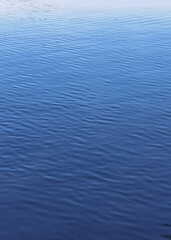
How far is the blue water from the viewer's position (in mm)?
25172

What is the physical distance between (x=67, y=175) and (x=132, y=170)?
13.6ft

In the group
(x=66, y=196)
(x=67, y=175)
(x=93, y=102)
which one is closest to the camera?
(x=66, y=196)

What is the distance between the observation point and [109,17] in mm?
75375

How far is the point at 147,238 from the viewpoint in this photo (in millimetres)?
23656

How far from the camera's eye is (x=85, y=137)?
34500mm

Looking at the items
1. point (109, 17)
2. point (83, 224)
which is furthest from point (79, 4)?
point (83, 224)

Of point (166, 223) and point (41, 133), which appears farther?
point (41, 133)

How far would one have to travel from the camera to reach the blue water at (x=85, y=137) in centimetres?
2517

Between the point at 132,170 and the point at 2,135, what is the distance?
1043 cm

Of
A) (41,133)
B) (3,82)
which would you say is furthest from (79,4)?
(41,133)

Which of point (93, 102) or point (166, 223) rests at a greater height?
point (93, 102)

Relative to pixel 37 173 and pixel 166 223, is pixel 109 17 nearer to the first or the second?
pixel 37 173

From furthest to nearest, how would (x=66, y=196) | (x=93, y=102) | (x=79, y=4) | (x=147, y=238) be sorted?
(x=79, y=4) < (x=93, y=102) < (x=66, y=196) < (x=147, y=238)

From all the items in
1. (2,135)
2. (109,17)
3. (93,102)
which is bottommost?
(2,135)
